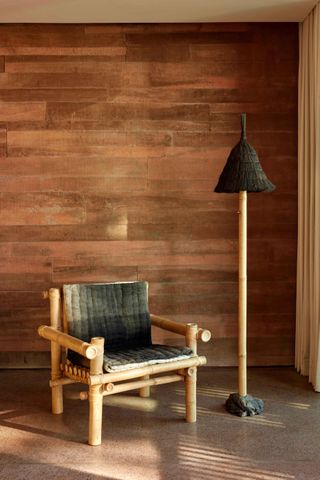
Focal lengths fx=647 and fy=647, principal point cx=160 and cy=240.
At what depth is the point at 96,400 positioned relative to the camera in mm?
3156

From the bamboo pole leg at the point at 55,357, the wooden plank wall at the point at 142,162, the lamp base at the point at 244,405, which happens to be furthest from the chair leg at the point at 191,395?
the wooden plank wall at the point at 142,162

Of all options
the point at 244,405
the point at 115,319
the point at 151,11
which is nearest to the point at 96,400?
the point at 115,319

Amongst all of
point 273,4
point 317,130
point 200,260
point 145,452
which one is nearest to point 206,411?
point 145,452

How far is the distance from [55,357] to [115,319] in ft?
1.31

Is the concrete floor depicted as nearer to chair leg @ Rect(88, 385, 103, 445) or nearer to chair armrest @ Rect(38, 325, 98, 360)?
chair leg @ Rect(88, 385, 103, 445)

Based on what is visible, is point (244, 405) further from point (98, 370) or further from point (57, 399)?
point (57, 399)

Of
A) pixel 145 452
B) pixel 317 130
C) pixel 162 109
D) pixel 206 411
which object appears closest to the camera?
pixel 145 452

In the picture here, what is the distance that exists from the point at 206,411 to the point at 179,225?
4.70 ft

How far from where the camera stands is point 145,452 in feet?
10.1

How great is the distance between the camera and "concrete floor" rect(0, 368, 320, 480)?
2875 mm

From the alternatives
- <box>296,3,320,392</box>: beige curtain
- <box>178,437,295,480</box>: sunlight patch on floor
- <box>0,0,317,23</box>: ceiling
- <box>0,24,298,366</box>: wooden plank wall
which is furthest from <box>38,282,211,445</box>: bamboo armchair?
<box>0,0,317,23</box>: ceiling

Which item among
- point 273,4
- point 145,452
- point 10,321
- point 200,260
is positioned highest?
point 273,4

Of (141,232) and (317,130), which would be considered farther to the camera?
(141,232)

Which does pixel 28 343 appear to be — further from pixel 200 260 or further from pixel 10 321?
pixel 200 260
